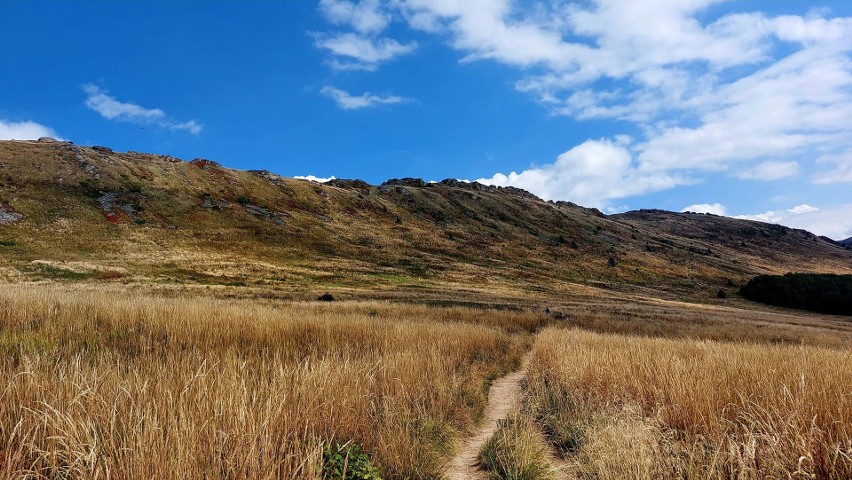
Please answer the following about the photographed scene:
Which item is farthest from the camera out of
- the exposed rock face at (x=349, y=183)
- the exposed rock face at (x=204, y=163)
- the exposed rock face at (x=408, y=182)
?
the exposed rock face at (x=408, y=182)

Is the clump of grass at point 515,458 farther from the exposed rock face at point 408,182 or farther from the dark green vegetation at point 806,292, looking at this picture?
the exposed rock face at point 408,182

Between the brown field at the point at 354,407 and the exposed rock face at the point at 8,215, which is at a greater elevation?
the exposed rock face at the point at 8,215

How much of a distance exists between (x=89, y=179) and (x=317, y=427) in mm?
89093

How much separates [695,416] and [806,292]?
334ft

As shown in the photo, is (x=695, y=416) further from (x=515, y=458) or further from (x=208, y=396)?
(x=208, y=396)

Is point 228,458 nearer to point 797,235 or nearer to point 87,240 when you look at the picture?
point 87,240

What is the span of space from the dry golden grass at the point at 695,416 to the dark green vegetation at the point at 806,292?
93.0 metres

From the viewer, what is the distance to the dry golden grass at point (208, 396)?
295cm

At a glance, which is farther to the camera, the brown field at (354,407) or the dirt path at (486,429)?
the dirt path at (486,429)

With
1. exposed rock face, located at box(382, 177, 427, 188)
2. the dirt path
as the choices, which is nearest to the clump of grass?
the dirt path

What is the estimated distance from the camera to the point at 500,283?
65250 millimetres

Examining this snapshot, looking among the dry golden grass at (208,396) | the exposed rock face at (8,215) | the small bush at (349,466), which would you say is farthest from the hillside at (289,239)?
the small bush at (349,466)

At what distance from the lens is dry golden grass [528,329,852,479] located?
11.7ft

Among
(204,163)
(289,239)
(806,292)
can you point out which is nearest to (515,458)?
(289,239)
